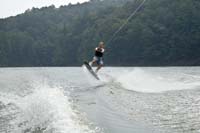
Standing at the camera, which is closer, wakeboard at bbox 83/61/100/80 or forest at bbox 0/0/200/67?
wakeboard at bbox 83/61/100/80

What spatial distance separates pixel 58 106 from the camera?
9.71m

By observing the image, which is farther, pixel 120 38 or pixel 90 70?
pixel 120 38

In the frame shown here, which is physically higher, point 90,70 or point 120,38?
point 90,70

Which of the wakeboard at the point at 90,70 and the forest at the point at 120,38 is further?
the forest at the point at 120,38

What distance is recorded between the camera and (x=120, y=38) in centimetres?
7594

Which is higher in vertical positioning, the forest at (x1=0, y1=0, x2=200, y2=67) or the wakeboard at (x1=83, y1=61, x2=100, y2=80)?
the wakeboard at (x1=83, y1=61, x2=100, y2=80)

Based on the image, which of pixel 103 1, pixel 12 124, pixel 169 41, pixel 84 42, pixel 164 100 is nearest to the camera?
pixel 12 124

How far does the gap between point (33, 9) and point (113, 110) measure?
5385 inches

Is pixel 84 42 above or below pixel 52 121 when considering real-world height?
below

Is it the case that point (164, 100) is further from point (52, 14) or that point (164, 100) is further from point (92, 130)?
point (52, 14)

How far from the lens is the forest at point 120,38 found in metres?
66.8

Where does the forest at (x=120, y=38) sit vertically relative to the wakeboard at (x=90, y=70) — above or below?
below

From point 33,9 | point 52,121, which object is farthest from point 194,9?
point 33,9

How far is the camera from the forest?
66.8 meters
